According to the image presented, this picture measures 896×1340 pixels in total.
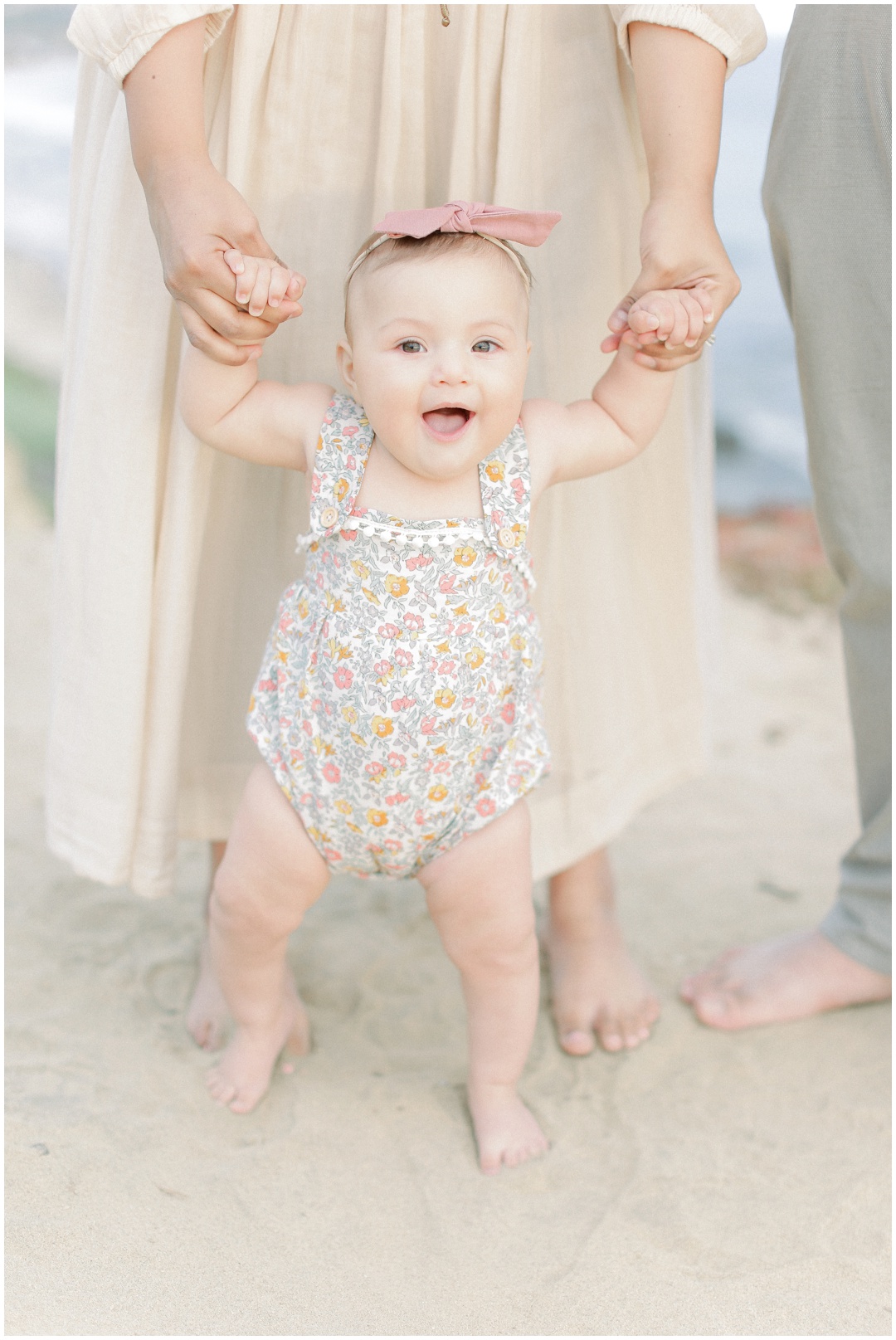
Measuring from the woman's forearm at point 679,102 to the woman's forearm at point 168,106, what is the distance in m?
0.57

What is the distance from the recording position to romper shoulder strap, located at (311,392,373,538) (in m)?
1.63

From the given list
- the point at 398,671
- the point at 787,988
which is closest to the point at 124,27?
the point at 398,671

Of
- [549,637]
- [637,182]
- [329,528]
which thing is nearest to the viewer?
[329,528]

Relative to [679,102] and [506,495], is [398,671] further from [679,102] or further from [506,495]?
[679,102]

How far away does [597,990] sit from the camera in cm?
221

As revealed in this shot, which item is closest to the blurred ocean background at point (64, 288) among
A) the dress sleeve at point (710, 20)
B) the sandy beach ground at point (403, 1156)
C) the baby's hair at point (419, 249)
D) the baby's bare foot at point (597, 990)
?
the sandy beach ground at point (403, 1156)

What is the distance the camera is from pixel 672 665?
2.27 m

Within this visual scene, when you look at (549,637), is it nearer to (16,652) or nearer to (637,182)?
(637,182)

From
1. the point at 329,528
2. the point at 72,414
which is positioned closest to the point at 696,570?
the point at 329,528

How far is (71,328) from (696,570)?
1080mm

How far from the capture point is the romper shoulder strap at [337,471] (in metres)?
1.63

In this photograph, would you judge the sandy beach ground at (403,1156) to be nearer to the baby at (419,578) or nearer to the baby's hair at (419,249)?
the baby at (419,578)

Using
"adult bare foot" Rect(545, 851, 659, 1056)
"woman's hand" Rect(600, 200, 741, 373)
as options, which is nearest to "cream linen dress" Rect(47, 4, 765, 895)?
"adult bare foot" Rect(545, 851, 659, 1056)

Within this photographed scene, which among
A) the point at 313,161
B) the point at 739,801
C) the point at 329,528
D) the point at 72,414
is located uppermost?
the point at 313,161
